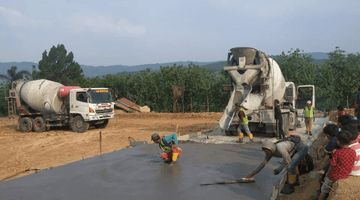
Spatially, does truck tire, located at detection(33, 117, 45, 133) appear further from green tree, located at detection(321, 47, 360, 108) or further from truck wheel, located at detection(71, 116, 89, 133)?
green tree, located at detection(321, 47, 360, 108)

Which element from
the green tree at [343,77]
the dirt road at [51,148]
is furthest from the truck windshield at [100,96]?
the green tree at [343,77]

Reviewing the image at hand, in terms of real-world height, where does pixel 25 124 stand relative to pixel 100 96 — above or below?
below

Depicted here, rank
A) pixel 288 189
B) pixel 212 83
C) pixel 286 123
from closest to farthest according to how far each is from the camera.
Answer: pixel 288 189 → pixel 286 123 → pixel 212 83

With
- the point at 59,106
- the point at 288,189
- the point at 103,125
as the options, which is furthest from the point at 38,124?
the point at 288,189

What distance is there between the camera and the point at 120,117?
2630 centimetres

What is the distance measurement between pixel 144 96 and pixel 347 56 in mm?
20555

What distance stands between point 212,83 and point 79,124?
14.8 metres

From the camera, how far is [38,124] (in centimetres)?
1881

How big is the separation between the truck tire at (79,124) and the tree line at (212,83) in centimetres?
1126

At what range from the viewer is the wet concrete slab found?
5.51 meters

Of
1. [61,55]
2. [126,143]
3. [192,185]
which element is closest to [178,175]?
[192,185]

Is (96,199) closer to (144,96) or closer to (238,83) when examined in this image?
(238,83)

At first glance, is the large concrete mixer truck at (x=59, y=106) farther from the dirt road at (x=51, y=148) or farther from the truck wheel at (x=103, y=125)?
the dirt road at (x=51, y=148)

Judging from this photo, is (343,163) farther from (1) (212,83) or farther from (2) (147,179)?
(1) (212,83)
